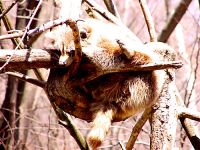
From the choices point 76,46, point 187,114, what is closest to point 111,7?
point 187,114

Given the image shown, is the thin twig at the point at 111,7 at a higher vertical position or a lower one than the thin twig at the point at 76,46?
higher

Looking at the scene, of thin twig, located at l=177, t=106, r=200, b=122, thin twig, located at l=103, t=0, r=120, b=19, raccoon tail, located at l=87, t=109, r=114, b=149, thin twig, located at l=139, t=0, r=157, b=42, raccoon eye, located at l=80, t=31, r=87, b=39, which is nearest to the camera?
raccoon tail, located at l=87, t=109, r=114, b=149

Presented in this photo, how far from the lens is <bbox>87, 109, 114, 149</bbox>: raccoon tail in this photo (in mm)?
1438

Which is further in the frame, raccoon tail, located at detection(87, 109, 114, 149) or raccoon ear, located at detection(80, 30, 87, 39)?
raccoon ear, located at detection(80, 30, 87, 39)

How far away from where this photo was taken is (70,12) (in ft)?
4.43

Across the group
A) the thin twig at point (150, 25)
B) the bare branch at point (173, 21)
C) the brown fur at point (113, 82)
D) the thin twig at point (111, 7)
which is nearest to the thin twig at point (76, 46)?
the brown fur at point (113, 82)

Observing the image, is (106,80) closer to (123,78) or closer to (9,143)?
(123,78)

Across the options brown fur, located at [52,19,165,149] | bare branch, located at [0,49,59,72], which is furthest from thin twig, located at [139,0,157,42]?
bare branch, located at [0,49,59,72]

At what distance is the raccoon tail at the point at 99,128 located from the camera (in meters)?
1.44

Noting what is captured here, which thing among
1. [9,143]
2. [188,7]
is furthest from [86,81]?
[188,7]

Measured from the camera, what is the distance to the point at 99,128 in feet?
4.82

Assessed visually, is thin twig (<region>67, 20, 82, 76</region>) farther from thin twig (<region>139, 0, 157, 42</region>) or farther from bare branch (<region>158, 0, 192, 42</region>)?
bare branch (<region>158, 0, 192, 42</region>)

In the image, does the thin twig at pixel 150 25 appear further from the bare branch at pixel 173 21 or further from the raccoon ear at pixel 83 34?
the bare branch at pixel 173 21

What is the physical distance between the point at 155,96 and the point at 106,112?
6.5 inches
